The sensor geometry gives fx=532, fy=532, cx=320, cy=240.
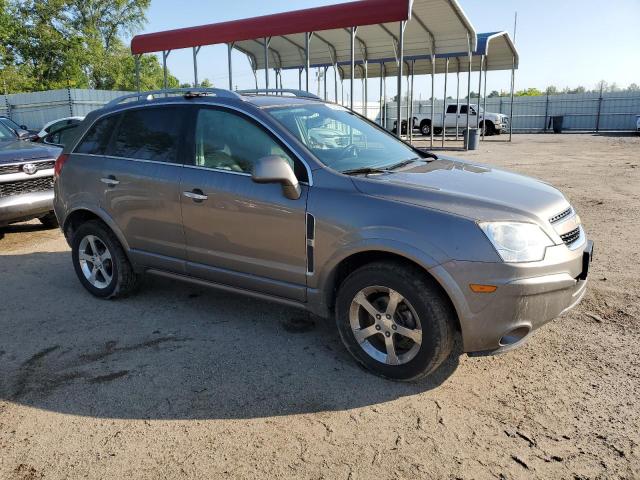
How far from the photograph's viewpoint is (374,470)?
2.54 m

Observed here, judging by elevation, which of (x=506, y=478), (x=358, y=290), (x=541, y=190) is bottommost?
(x=506, y=478)

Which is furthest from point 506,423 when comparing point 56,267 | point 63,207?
point 56,267

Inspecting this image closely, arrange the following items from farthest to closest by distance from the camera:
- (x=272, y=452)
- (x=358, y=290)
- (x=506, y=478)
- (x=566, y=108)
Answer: (x=566, y=108) < (x=358, y=290) < (x=272, y=452) < (x=506, y=478)

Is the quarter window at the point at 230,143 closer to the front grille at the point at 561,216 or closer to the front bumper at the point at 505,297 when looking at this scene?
the front bumper at the point at 505,297

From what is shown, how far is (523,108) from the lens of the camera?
38094 mm

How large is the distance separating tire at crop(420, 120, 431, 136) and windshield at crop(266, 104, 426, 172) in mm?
30642

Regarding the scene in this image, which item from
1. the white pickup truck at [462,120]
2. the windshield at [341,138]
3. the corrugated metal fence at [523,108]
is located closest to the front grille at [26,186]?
the windshield at [341,138]

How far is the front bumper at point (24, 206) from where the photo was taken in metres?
7.01

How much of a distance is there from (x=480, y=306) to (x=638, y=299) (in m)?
2.40

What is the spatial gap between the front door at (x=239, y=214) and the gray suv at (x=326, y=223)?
11mm

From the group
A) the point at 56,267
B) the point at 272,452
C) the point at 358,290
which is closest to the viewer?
the point at 272,452

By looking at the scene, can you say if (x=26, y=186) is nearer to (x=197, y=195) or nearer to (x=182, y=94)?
(x=182, y=94)

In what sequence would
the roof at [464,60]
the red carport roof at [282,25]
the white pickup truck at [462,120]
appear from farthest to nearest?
the white pickup truck at [462,120], the roof at [464,60], the red carport roof at [282,25]

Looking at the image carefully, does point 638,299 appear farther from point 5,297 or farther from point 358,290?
point 5,297
